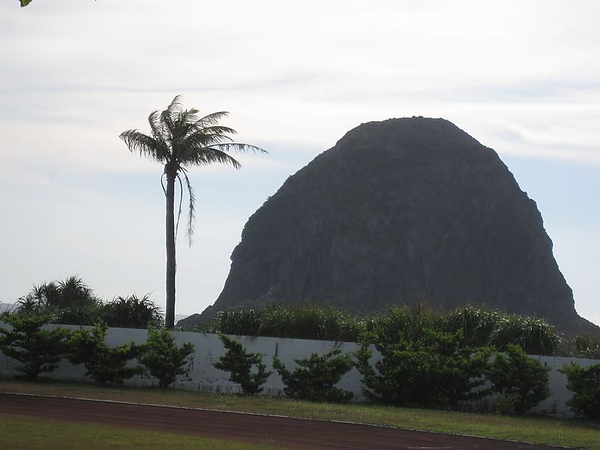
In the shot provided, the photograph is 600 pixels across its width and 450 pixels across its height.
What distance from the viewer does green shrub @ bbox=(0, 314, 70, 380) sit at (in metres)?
26.0

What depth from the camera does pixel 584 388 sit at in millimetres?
23266

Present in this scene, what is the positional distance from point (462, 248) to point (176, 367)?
94.2 m

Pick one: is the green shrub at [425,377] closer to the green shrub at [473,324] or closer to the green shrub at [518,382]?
the green shrub at [518,382]

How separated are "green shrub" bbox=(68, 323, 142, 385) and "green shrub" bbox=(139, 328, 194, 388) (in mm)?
306

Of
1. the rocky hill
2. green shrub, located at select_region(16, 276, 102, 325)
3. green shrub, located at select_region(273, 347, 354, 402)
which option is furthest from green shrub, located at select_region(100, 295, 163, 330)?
the rocky hill

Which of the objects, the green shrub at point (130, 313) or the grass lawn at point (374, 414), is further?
the green shrub at point (130, 313)

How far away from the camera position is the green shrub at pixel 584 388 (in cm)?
2312

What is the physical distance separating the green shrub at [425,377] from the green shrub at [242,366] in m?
2.51

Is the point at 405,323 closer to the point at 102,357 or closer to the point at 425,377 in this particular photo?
the point at 425,377

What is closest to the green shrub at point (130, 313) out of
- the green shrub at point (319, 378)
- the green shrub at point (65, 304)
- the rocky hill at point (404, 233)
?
the green shrub at point (65, 304)

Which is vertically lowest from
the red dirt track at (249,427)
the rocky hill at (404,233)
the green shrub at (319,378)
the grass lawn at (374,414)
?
the red dirt track at (249,427)

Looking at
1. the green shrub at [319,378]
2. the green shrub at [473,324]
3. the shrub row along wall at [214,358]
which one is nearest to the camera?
the green shrub at [319,378]

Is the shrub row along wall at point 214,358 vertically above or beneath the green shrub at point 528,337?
beneath

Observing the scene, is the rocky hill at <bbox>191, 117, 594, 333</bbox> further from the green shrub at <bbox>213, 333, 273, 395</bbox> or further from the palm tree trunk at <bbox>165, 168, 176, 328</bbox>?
the green shrub at <bbox>213, 333, 273, 395</bbox>
